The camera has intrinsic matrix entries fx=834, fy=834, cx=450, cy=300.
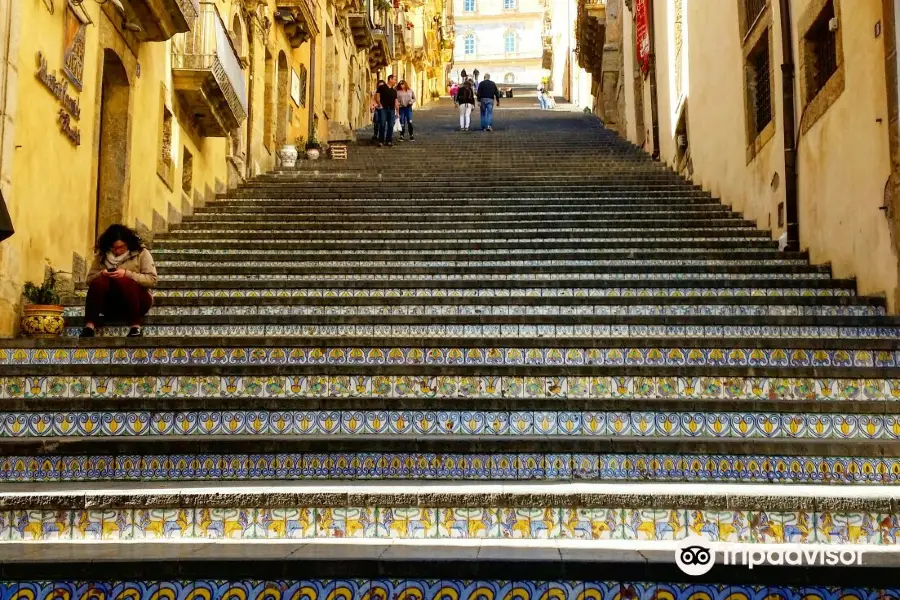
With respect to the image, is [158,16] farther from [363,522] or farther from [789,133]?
[363,522]

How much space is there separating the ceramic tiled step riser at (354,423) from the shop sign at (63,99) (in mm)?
3418

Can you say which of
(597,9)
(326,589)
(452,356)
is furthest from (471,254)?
(597,9)

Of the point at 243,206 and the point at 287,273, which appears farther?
the point at 243,206

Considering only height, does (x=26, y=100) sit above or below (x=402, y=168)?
below

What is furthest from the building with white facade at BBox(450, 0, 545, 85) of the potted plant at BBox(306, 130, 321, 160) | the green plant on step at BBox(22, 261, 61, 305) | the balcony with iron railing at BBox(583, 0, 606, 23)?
the green plant on step at BBox(22, 261, 61, 305)

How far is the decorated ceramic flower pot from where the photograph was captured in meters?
16.4

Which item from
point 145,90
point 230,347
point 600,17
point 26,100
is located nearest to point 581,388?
point 230,347

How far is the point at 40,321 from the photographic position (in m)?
6.28

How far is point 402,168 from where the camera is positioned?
14.4 m

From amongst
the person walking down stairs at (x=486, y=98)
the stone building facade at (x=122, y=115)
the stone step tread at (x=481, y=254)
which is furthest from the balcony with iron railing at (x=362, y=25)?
the stone step tread at (x=481, y=254)

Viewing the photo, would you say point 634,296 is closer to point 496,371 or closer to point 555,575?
point 496,371

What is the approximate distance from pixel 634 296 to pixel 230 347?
3.30 meters

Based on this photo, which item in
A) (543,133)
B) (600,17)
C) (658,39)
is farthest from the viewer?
(600,17)

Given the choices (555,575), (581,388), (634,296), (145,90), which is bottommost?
(555,575)
